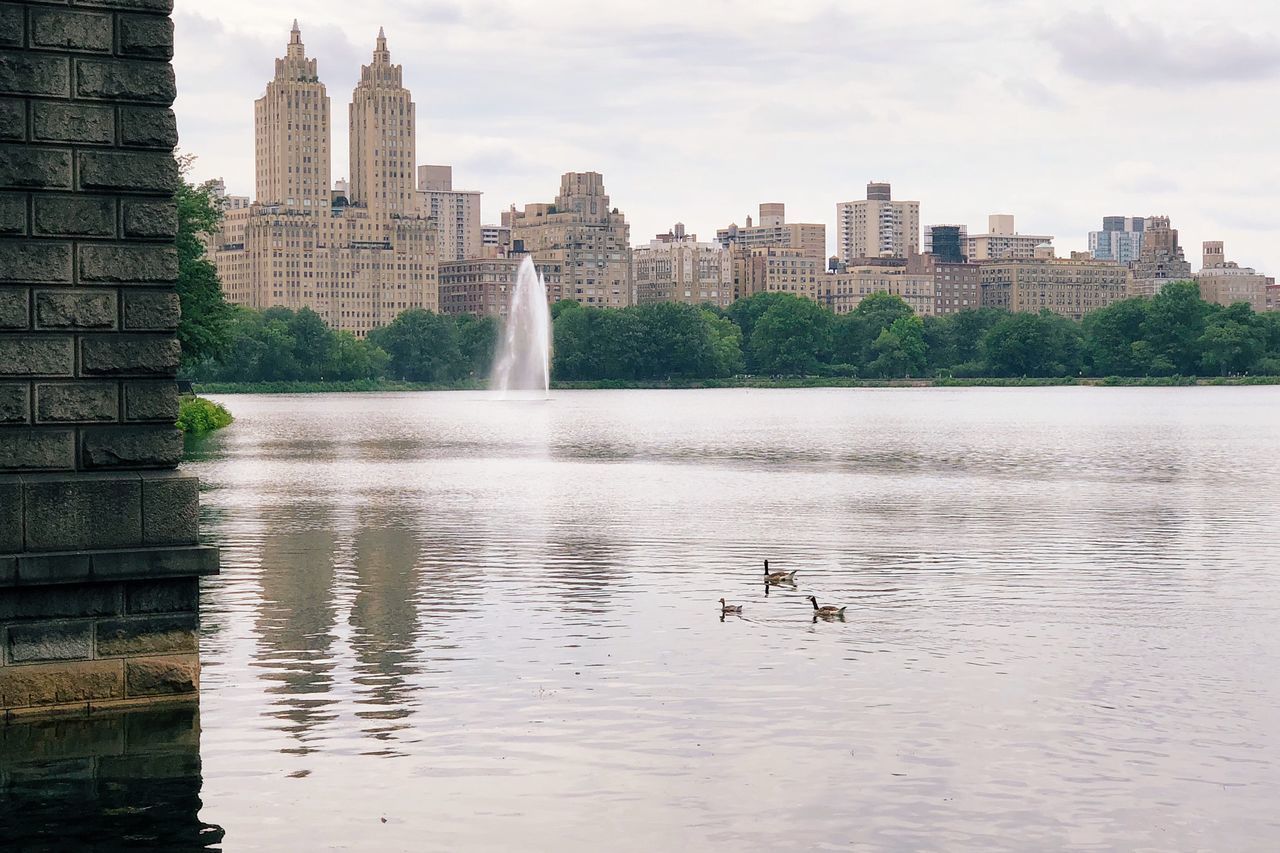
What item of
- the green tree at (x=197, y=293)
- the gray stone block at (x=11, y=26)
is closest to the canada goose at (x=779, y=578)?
the gray stone block at (x=11, y=26)

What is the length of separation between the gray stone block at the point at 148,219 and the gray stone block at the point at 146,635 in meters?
4.12

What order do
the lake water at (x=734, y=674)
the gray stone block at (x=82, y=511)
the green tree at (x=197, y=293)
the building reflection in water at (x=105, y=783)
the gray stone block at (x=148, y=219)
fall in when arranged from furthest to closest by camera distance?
the green tree at (x=197, y=293), the gray stone block at (x=148, y=219), the gray stone block at (x=82, y=511), the lake water at (x=734, y=674), the building reflection in water at (x=105, y=783)

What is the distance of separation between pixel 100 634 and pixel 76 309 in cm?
348

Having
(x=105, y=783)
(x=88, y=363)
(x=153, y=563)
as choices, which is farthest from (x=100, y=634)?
(x=88, y=363)

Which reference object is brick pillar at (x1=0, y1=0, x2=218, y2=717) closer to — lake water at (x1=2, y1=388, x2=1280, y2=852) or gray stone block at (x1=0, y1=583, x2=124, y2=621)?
gray stone block at (x1=0, y1=583, x2=124, y2=621)

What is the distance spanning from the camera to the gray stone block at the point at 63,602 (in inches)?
749

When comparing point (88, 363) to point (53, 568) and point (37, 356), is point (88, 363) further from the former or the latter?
point (53, 568)

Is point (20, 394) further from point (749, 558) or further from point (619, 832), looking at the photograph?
point (749, 558)

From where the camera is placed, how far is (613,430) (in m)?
109

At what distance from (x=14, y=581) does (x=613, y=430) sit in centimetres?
9064

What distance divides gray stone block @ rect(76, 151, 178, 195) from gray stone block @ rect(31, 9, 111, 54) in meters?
1.11

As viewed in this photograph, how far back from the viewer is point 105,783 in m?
17.7

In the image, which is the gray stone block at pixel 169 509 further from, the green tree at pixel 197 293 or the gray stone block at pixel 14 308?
the green tree at pixel 197 293

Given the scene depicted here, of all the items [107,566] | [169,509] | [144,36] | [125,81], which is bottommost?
[107,566]
